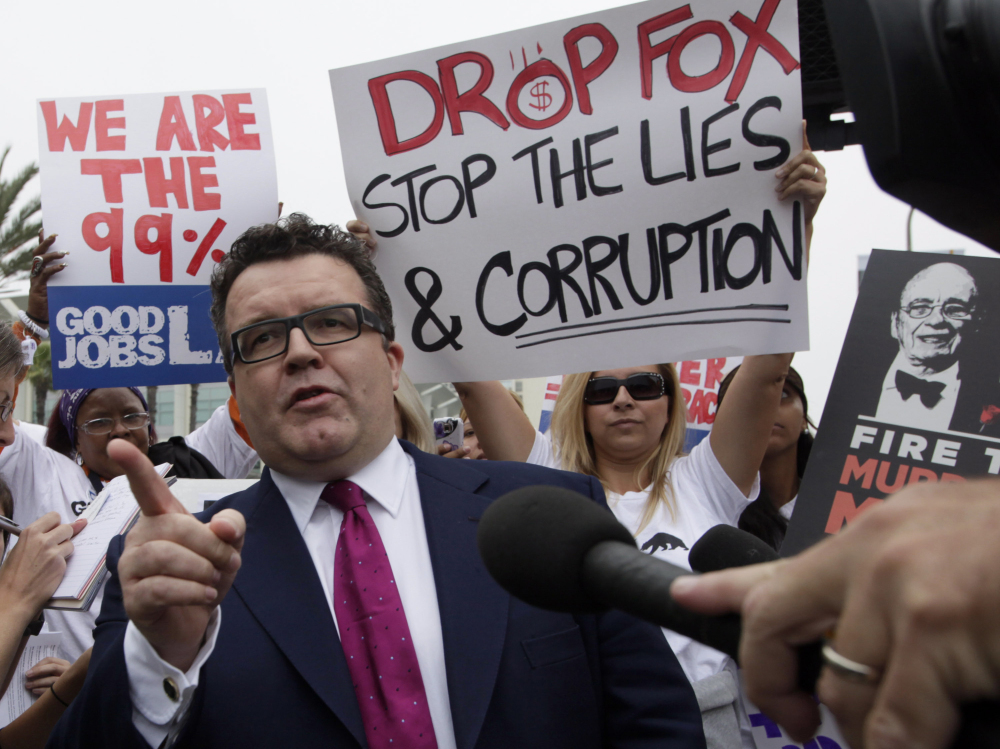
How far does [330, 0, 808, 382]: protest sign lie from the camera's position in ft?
8.79

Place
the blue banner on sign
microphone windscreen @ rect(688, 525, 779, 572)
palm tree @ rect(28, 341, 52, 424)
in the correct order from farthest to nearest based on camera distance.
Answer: palm tree @ rect(28, 341, 52, 424) < the blue banner on sign < microphone windscreen @ rect(688, 525, 779, 572)

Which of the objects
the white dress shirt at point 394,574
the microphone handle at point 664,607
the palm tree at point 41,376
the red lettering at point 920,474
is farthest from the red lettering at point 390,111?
the palm tree at point 41,376

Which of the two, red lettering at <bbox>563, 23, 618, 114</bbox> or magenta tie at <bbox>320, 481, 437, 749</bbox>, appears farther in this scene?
red lettering at <bbox>563, 23, 618, 114</bbox>

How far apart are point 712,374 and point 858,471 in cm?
268

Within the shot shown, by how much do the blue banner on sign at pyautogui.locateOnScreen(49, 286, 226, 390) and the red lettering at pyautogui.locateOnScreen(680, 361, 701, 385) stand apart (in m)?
2.89

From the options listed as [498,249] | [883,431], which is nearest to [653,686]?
[883,431]

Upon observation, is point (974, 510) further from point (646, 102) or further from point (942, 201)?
point (646, 102)

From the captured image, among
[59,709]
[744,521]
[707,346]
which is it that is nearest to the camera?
[59,709]

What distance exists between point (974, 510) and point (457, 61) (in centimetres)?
281

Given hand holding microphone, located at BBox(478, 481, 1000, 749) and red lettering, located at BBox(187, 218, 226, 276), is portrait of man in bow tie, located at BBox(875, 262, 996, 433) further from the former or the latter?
red lettering, located at BBox(187, 218, 226, 276)

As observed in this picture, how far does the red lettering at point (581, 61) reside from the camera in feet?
9.34

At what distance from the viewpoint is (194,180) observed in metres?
3.31

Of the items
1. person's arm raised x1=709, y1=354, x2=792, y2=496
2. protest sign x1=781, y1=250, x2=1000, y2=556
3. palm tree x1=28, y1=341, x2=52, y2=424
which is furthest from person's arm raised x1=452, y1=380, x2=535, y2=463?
palm tree x1=28, y1=341, x2=52, y2=424

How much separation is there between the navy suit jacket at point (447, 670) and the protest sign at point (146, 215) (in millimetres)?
1556
